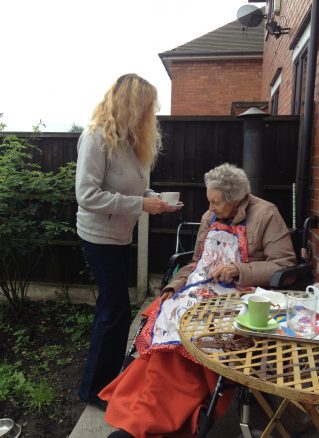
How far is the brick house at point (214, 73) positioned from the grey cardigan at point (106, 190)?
8.45m

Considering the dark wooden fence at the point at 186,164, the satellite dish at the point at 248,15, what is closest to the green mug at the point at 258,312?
the dark wooden fence at the point at 186,164

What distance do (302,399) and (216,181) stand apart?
1448 mm

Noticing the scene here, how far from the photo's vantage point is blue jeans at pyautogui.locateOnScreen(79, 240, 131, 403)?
2.07 m

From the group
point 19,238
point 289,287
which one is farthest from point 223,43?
point 289,287

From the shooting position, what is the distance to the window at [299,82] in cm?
416

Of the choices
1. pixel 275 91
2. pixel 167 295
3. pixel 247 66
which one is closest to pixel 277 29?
pixel 275 91

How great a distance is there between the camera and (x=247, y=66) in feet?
32.1

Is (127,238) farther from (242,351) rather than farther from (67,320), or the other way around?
(67,320)

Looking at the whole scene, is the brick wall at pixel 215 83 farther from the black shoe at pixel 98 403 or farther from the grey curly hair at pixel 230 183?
the black shoe at pixel 98 403

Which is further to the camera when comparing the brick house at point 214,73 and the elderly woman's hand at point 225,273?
the brick house at point 214,73

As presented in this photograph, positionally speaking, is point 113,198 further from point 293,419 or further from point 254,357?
point 293,419

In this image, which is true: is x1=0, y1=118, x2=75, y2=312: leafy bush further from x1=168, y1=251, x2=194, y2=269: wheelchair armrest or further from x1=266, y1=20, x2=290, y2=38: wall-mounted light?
x1=266, y1=20, x2=290, y2=38: wall-mounted light

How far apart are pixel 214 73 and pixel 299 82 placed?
19.3 feet

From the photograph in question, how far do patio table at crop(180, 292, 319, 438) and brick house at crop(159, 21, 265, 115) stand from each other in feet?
30.2
